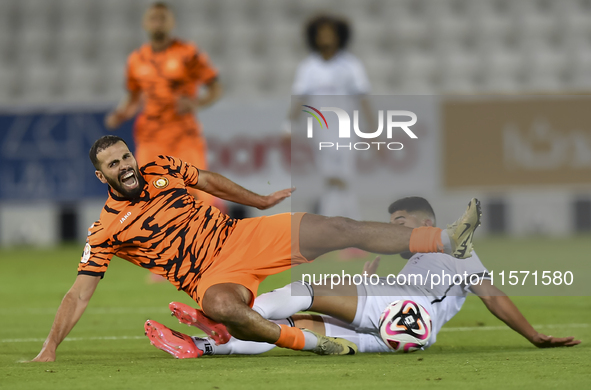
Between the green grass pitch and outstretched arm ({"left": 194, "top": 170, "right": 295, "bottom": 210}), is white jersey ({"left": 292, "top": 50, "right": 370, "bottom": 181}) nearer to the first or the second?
the green grass pitch

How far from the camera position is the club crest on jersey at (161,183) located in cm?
384

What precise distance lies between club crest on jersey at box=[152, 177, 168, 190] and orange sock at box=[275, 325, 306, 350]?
33.7 inches

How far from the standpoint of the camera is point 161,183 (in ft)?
12.6

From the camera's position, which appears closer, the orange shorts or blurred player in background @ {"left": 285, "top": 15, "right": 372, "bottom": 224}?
the orange shorts

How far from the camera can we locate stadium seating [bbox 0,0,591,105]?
42.5 ft

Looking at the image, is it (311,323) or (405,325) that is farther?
(311,323)

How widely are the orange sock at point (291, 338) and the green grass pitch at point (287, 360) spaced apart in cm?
7

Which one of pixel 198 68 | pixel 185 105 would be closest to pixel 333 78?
pixel 198 68

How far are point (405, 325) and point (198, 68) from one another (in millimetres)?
4011

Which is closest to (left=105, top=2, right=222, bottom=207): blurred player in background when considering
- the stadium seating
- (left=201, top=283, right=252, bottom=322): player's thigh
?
(left=201, top=283, right=252, bottom=322): player's thigh

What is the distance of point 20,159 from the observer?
10.4m

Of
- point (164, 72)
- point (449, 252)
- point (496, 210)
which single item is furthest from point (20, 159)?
point (449, 252)

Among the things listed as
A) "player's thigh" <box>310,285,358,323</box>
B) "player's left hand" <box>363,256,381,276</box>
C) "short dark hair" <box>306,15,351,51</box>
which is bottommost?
"player's thigh" <box>310,285,358,323</box>

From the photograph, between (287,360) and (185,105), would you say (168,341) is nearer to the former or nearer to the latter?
(287,360)
